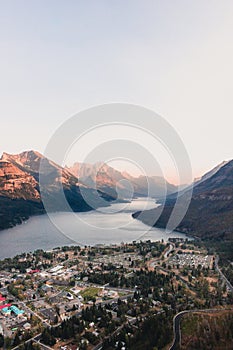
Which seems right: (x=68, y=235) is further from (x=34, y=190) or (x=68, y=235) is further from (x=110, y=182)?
(x=110, y=182)

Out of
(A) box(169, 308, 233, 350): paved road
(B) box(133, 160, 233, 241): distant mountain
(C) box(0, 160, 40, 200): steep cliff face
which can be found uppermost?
(C) box(0, 160, 40, 200): steep cliff face

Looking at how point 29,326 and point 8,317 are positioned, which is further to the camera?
point 8,317

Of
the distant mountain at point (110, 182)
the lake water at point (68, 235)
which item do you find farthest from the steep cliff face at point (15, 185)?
the distant mountain at point (110, 182)

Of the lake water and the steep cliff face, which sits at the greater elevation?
the steep cliff face

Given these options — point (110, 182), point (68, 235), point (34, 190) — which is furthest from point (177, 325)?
point (110, 182)

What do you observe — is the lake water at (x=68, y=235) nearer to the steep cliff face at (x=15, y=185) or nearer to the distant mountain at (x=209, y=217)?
the distant mountain at (x=209, y=217)

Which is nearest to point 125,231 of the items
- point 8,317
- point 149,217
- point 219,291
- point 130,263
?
point 149,217

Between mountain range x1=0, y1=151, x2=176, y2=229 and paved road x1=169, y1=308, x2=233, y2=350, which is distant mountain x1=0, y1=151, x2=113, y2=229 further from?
paved road x1=169, y1=308, x2=233, y2=350

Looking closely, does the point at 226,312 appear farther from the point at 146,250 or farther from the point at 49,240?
the point at 49,240

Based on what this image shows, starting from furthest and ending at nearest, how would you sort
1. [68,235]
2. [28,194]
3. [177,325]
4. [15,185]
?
[28,194] < [15,185] < [68,235] < [177,325]

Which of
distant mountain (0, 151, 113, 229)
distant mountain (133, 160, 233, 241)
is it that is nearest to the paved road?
distant mountain (133, 160, 233, 241)

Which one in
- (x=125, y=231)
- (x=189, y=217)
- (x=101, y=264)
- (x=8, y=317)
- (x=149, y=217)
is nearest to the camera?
(x=8, y=317)
